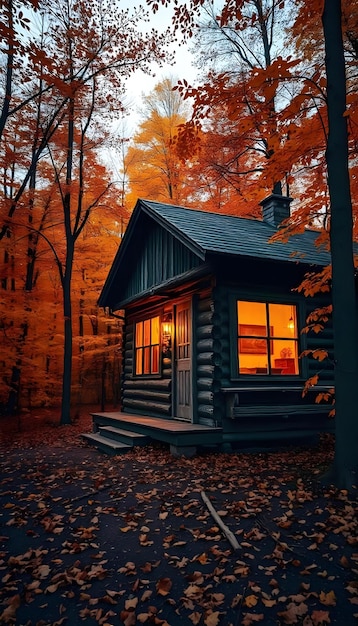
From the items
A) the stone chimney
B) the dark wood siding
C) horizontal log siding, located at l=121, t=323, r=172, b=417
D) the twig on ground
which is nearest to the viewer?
the twig on ground

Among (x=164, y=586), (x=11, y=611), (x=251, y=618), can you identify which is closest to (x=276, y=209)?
(x=164, y=586)

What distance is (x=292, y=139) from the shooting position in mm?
7469

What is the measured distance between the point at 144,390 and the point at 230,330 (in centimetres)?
455

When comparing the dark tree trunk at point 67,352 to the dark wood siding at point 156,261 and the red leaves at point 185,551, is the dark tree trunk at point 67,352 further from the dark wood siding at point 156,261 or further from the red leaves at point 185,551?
the red leaves at point 185,551

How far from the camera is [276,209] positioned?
470 inches

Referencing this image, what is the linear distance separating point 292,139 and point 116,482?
23.1ft

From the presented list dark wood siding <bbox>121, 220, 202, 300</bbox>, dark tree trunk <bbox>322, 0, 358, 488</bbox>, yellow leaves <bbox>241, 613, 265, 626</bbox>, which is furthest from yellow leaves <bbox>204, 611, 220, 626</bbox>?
dark wood siding <bbox>121, 220, 202, 300</bbox>

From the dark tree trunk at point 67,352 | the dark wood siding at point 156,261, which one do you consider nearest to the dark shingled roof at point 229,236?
the dark wood siding at point 156,261

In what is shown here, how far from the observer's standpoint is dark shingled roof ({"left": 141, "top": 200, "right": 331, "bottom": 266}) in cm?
792

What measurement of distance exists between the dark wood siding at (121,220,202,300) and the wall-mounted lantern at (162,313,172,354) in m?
0.97

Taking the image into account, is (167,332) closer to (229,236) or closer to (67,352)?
(229,236)

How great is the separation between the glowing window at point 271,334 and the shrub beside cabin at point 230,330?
0.02 meters

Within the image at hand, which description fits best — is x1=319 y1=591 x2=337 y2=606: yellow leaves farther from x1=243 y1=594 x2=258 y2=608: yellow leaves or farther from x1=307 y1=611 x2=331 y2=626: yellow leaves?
x1=243 y1=594 x2=258 y2=608: yellow leaves

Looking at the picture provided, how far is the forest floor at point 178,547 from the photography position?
2918 mm
